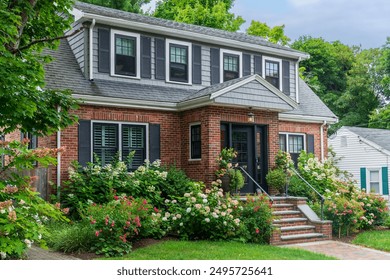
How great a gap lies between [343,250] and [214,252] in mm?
3470

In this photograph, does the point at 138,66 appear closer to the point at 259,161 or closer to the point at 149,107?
the point at 149,107

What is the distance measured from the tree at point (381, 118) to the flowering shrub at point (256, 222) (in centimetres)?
2325

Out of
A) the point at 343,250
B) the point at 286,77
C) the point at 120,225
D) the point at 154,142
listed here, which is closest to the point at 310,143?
the point at 286,77

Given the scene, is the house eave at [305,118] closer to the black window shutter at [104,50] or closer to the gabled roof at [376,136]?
the black window shutter at [104,50]

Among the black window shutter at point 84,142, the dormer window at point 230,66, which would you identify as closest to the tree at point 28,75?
the black window shutter at point 84,142

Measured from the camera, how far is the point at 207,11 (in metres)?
28.3

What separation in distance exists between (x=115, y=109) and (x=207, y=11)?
53.2 ft

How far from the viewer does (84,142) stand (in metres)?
13.2

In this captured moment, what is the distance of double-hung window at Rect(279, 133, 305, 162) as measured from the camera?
17328 mm

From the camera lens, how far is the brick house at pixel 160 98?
13.5 m

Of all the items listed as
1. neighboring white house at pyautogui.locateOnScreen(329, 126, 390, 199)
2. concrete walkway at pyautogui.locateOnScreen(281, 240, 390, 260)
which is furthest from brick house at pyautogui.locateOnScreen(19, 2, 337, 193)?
neighboring white house at pyautogui.locateOnScreen(329, 126, 390, 199)

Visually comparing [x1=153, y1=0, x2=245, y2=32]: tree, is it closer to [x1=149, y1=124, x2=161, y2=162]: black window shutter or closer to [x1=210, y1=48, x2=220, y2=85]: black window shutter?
[x1=210, y1=48, x2=220, y2=85]: black window shutter

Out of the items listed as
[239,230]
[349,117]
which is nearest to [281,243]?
[239,230]

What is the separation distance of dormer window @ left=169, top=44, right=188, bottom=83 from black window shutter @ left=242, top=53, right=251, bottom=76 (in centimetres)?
225
